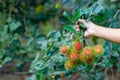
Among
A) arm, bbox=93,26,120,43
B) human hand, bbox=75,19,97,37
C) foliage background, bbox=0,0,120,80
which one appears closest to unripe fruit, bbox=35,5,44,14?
foliage background, bbox=0,0,120,80

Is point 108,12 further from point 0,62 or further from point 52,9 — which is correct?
point 52,9

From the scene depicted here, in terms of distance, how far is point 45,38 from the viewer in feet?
9.27

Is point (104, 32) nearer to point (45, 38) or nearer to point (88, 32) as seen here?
point (88, 32)

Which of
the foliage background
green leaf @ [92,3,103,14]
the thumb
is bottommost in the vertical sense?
the foliage background

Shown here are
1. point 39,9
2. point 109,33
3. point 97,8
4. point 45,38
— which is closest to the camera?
point 109,33

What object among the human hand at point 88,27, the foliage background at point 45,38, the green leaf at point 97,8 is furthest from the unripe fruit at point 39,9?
the human hand at point 88,27

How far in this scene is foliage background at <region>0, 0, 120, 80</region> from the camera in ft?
6.15

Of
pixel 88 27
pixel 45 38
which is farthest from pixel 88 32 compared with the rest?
pixel 45 38

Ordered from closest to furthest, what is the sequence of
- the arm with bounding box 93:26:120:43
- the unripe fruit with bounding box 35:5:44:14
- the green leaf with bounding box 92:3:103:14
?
the arm with bounding box 93:26:120:43 < the green leaf with bounding box 92:3:103:14 < the unripe fruit with bounding box 35:5:44:14

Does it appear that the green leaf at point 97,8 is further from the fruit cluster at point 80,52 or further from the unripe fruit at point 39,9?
the unripe fruit at point 39,9

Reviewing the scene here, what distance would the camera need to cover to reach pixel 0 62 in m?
2.37

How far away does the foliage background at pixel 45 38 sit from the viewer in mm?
1876

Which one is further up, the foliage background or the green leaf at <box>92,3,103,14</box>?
the green leaf at <box>92,3,103,14</box>

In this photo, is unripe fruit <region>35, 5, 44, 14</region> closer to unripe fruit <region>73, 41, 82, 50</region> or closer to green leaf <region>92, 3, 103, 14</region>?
green leaf <region>92, 3, 103, 14</region>
